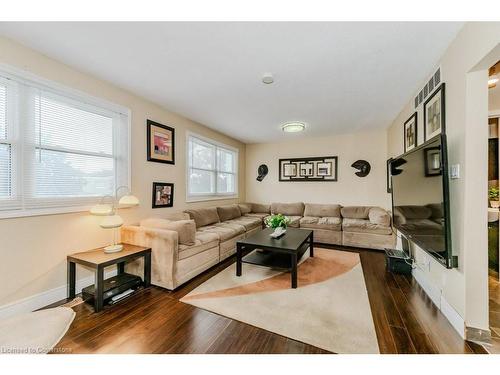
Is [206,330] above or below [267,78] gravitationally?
below

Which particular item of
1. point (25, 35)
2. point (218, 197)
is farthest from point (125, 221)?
point (218, 197)

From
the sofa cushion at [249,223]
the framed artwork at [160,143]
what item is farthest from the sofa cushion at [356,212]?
the framed artwork at [160,143]

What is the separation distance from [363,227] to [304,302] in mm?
2578

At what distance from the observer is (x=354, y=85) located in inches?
107

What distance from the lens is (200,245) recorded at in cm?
293

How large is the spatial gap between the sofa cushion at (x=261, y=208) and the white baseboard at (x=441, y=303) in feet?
11.4

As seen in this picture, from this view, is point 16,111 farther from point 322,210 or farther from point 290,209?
point 322,210

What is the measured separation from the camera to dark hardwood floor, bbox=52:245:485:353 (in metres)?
1.59

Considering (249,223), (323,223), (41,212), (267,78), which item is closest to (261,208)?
(249,223)

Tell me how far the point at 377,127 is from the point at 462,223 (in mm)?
3544

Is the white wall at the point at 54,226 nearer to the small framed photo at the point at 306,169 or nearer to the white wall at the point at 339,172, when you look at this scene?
the white wall at the point at 339,172

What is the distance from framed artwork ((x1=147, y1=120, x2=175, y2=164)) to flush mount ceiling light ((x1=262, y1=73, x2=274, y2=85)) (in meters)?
1.91

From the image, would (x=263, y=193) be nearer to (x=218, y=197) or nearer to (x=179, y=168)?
(x=218, y=197)

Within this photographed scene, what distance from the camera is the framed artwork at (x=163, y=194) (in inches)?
135
